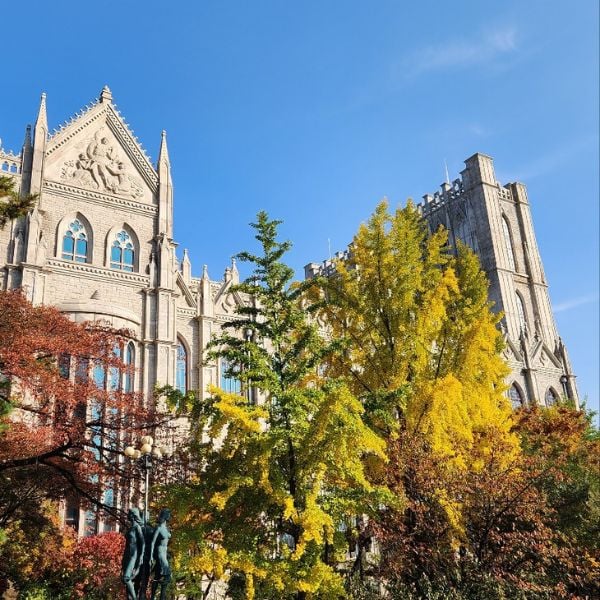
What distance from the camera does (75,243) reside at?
26.0 metres

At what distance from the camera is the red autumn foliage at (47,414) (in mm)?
15539

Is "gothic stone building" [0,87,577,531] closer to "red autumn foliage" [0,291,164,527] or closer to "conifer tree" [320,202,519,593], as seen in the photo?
"red autumn foliage" [0,291,164,527]

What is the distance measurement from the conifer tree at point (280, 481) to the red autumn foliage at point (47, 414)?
364 centimetres

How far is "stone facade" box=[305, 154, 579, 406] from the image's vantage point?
4312cm

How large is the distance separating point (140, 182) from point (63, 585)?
1668 centimetres

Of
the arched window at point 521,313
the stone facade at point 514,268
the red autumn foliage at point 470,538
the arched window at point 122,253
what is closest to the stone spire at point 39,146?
the arched window at point 122,253

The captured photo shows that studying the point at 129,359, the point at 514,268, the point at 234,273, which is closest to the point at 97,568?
the point at 129,359

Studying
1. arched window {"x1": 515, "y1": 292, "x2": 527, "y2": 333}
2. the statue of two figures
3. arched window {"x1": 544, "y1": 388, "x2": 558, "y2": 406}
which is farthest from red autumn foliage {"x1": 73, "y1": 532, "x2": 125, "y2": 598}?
arched window {"x1": 515, "y1": 292, "x2": 527, "y2": 333}

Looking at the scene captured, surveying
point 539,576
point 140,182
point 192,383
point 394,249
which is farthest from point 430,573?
point 140,182

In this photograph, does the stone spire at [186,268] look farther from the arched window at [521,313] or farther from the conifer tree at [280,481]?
the arched window at [521,313]

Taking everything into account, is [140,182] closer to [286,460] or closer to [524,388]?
[286,460]

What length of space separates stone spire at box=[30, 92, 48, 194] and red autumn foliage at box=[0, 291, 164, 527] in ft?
31.3

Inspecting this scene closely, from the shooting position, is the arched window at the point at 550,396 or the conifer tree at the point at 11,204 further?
the arched window at the point at 550,396

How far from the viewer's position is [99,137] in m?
28.3
